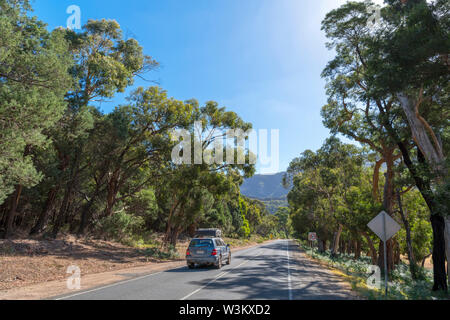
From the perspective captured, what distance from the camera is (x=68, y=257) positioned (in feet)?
60.0

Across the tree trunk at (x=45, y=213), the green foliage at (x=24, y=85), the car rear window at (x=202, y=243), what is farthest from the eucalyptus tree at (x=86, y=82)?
the car rear window at (x=202, y=243)

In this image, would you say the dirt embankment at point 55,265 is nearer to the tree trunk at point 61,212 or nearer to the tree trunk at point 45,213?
the tree trunk at point 61,212

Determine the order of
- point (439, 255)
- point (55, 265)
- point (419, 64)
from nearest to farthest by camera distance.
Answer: point (419, 64) < point (439, 255) < point (55, 265)

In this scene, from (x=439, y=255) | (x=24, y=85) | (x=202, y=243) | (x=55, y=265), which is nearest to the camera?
(x=439, y=255)

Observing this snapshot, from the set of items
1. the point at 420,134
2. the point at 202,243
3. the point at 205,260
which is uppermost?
the point at 420,134

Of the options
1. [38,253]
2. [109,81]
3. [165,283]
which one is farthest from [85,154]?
[165,283]

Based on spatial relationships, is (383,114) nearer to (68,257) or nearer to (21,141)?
(21,141)

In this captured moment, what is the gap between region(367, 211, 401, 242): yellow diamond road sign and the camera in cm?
1006

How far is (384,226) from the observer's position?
33.7 ft

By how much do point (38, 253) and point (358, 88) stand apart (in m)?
23.3

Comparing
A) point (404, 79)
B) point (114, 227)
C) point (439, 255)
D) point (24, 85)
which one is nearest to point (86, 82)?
point (24, 85)

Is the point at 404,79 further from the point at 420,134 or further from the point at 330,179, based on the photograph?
the point at 330,179

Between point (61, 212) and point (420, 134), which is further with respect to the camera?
point (61, 212)

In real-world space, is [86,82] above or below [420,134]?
above
